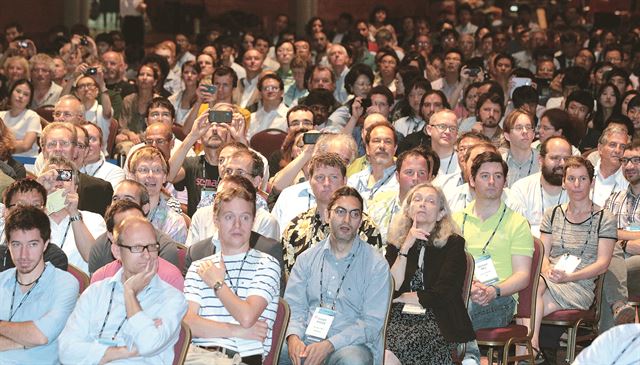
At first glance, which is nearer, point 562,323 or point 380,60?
point 562,323

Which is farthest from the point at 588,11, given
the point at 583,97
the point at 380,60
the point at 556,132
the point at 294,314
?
the point at 294,314

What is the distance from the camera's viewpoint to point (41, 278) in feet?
17.2

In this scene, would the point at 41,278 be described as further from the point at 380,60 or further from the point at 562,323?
the point at 380,60

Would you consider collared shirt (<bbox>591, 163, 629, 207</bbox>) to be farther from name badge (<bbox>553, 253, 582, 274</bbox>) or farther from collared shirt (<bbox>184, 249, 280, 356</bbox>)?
collared shirt (<bbox>184, 249, 280, 356</bbox>)

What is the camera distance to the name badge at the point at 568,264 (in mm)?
6406

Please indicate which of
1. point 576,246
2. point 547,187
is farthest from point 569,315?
point 547,187

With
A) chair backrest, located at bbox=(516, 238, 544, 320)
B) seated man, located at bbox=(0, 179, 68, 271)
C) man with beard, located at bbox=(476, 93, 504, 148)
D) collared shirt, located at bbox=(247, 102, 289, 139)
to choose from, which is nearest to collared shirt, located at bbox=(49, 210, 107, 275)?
seated man, located at bbox=(0, 179, 68, 271)

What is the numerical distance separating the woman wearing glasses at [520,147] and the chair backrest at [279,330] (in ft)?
9.89

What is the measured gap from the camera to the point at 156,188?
6492 mm

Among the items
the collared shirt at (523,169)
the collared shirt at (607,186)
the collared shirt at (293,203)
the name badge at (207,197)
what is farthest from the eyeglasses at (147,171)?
the collared shirt at (607,186)

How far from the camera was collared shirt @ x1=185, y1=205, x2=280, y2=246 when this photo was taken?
606 centimetres

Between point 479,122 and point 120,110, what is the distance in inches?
132

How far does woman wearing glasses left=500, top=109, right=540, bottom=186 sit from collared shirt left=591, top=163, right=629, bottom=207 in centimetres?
42

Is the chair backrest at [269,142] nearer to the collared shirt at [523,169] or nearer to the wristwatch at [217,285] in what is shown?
the collared shirt at [523,169]
